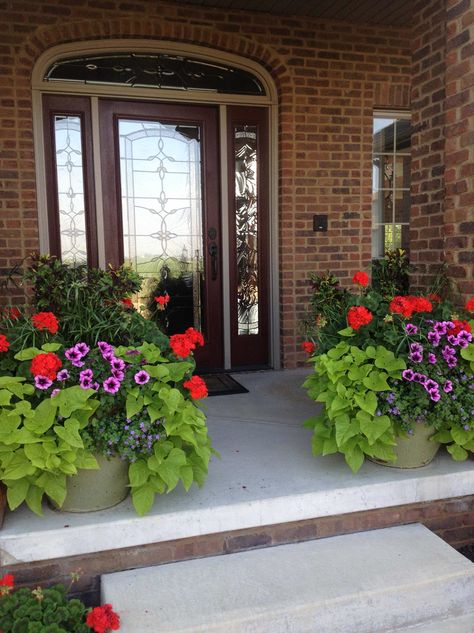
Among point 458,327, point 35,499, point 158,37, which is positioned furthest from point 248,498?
point 158,37

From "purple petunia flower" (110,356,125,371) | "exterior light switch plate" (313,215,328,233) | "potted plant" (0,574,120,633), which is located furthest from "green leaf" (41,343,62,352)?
"exterior light switch plate" (313,215,328,233)

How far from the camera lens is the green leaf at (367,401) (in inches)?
78.7

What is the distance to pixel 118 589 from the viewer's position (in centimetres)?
172

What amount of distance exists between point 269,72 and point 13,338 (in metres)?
3.11

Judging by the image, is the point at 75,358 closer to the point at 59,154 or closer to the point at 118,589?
the point at 118,589

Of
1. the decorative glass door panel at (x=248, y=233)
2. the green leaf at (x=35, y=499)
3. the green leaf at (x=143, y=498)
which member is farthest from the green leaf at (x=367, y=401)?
the decorative glass door panel at (x=248, y=233)

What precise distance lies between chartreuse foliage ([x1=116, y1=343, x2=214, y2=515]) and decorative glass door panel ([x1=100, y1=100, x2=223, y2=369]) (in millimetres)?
2312

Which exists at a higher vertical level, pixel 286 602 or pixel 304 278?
pixel 304 278

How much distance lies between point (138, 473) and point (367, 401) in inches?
35.4

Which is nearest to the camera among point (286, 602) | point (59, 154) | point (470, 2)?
point (286, 602)

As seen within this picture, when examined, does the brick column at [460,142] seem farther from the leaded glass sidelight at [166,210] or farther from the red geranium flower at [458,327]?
the leaded glass sidelight at [166,210]

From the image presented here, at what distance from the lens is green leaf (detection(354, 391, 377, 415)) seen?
6.56ft

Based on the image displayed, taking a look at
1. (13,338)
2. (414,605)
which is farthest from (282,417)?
(13,338)

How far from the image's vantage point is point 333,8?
3.97 m
